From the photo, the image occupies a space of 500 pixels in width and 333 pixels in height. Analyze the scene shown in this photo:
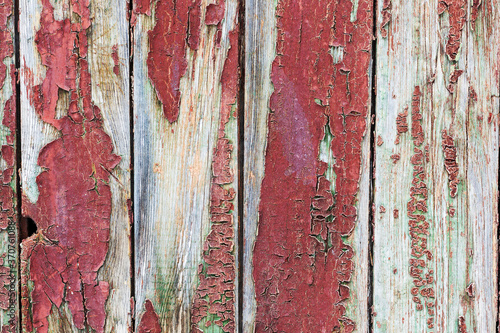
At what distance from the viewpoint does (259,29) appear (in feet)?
2.55

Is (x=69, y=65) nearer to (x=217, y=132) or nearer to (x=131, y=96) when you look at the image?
(x=131, y=96)

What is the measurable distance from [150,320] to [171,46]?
594 mm

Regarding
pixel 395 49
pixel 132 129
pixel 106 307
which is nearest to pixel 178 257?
pixel 106 307

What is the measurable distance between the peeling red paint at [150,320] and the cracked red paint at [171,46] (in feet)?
1.35

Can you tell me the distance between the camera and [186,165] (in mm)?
793

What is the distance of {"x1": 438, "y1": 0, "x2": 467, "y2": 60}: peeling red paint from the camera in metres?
0.75

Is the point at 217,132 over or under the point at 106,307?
over

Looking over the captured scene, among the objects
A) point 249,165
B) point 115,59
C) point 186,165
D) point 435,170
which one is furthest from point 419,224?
point 115,59

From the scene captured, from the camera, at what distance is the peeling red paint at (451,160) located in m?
0.77

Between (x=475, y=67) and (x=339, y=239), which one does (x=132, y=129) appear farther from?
(x=475, y=67)

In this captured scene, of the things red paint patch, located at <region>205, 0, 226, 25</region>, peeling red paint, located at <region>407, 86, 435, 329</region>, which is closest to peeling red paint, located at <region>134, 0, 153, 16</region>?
red paint patch, located at <region>205, 0, 226, 25</region>

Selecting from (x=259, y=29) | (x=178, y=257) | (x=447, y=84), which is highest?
(x=259, y=29)

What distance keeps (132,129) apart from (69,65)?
0.19m

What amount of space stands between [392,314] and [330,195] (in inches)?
11.2
